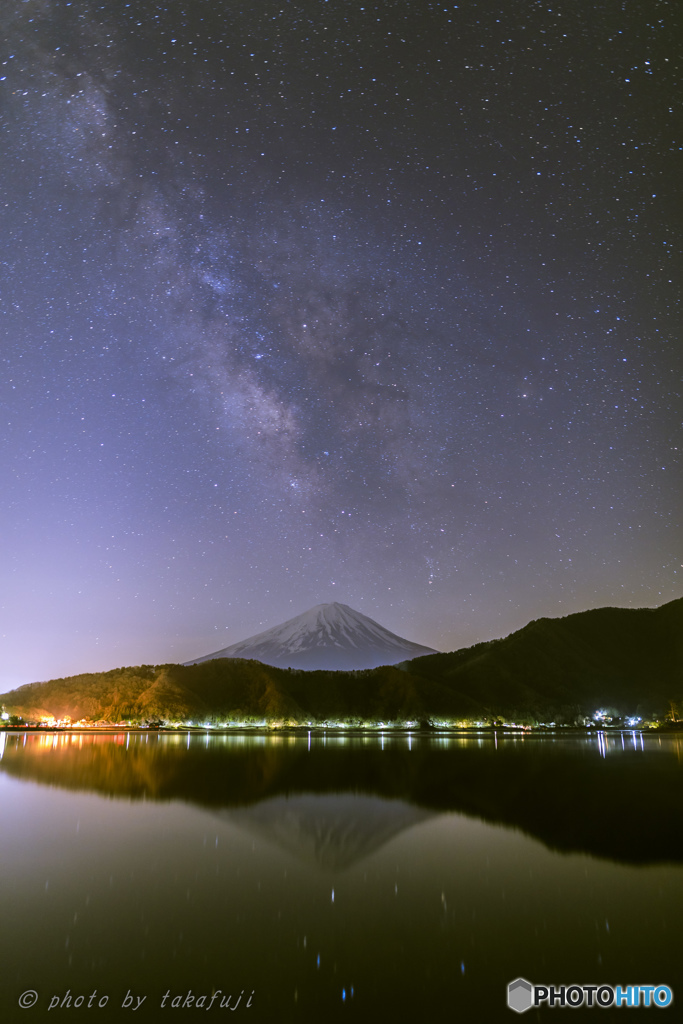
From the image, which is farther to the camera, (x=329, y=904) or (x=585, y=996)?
(x=329, y=904)

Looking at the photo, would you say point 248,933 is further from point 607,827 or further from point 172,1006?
point 607,827

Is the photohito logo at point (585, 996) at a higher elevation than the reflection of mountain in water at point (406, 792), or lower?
higher

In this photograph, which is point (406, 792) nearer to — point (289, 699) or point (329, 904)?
point (329, 904)

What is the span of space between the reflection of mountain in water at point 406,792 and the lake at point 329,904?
0.21m

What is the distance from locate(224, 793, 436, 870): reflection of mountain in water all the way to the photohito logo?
7.61 metres

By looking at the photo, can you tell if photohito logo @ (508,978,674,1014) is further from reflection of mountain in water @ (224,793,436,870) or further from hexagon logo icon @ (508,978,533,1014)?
reflection of mountain in water @ (224,793,436,870)

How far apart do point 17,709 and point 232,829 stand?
202m

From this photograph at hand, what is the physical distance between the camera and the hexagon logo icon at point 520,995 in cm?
793

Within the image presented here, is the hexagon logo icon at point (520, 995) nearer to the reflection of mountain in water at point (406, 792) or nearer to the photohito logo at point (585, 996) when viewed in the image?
the photohito logo at point (585, 996)

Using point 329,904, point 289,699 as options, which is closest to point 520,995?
point 329,904

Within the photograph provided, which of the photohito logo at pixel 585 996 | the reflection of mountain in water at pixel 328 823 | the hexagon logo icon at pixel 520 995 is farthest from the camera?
the reflection of mountain in water at pixel 328 823

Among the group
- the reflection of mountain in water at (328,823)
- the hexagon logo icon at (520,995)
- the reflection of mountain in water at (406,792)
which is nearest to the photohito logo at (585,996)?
→ the hexagon logo icon at (520,995)

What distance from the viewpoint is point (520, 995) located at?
821cm

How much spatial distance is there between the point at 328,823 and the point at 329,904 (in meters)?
9.03
